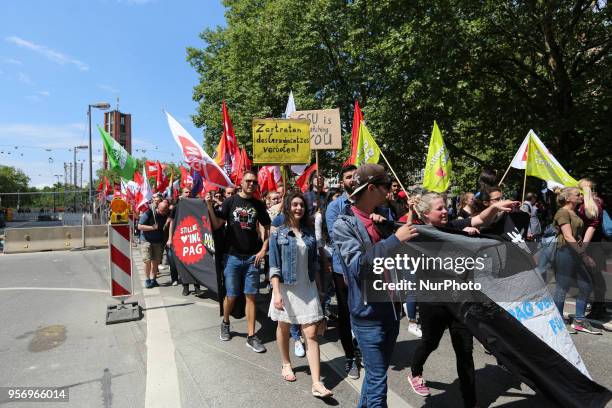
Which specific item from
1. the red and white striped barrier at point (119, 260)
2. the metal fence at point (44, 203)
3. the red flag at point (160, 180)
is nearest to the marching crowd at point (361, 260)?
the red and white striped barrier at point (119, 260)

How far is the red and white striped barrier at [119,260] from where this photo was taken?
5.90 meters

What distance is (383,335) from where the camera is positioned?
2635mm

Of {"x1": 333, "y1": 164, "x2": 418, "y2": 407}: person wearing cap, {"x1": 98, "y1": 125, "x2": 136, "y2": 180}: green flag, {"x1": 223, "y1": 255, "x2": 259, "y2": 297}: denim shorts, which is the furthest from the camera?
{"x1": 98, "y1": 125, "x2": 136, "y2": 180}: green flag

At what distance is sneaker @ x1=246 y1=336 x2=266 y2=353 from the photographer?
4504mm

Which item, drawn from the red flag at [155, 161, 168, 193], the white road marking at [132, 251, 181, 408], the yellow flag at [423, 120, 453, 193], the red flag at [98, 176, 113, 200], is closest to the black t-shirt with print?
the white road marking at [132, 251, 181, 408]

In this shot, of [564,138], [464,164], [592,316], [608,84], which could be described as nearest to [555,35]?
[608,84]

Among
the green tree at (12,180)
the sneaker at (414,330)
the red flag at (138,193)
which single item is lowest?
the sneaker at (414,330)

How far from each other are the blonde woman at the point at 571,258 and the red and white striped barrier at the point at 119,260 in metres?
5.58

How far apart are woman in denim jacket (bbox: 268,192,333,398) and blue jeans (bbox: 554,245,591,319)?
331cm

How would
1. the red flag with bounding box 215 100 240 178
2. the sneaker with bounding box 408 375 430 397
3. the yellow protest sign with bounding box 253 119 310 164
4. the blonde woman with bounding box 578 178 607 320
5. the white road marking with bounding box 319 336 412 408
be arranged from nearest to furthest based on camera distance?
1. the white road marking with bounding box 319 336 412 408
2. the sneaker with bounding box 408 375 430 397
3. the blonde woman with bounding box 578 178 607 320
4. the yellow protest sign with bounding box 253 119 310 164
5. the red flag with bounding box 215 100 240 178

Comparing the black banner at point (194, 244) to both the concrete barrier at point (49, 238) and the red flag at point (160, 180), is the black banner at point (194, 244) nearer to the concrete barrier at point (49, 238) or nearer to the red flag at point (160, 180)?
the red flag at point (160, 180)

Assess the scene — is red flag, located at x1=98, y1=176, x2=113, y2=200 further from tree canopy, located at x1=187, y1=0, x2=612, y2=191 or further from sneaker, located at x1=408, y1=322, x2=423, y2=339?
sneaker, located at x1=408, y1=322, x2=423, y2=339

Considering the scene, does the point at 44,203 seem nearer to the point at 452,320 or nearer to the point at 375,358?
the point at 452,320

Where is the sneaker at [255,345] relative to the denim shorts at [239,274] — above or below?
below
